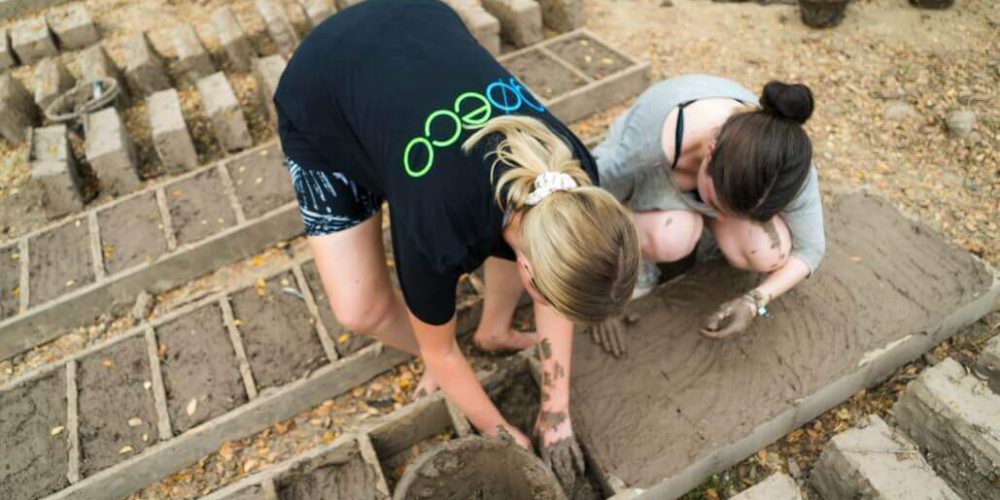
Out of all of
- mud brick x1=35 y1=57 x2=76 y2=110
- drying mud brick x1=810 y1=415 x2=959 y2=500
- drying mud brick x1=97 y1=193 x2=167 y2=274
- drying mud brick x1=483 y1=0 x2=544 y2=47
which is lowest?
drying mud brick x1=810 y1=415 x2=959 y2=500

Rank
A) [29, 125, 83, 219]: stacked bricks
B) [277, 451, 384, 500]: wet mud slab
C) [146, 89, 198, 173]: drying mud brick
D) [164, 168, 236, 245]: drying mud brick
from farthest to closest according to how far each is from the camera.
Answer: [146, 89, 198, 173]: drying mud brick
[29, 125, 83, 219]: stacked bricks
[164, 168, 236, 245]: drying mud brick
[277, 451, 384, 500]: wet mud slab

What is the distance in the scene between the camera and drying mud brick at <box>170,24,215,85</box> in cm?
420

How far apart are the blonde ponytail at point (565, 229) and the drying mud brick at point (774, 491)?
711 mm

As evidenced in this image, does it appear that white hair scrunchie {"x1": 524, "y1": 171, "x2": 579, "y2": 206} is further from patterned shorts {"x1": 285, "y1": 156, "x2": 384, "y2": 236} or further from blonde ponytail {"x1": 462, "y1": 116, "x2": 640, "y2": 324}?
patterned shorts {"x1": 285, "y1": 156, "x2": 384, "y2": 236}

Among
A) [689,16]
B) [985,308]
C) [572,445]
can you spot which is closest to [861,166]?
[985,308]

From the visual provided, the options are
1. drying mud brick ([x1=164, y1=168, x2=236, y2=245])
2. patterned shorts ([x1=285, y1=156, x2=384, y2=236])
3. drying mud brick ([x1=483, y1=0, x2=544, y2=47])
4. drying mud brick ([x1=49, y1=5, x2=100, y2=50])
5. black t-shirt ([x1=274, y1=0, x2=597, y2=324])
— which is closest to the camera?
black t-shirt ([x1=274, y1=0, x2=597, y2=324])

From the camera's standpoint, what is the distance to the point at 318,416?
252cm

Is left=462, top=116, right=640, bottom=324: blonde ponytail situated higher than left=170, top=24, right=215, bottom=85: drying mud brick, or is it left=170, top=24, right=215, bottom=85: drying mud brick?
left=462, top=116, right=640, bottom=324: blonde ponytail

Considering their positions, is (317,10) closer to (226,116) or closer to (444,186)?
(226,116)

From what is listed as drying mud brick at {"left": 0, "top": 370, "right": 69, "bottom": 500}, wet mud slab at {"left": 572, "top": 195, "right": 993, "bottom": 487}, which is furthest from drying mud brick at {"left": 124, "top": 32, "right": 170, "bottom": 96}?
wet mud slab at {"left": 572, "top": 195, "right": 993, "bottom": 487}

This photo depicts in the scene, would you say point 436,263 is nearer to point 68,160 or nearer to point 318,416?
point 318,416

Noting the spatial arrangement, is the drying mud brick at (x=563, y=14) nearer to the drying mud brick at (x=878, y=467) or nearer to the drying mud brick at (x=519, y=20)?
the drying mud brick at (x=519, y=20)

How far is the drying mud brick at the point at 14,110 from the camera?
383 centimetres

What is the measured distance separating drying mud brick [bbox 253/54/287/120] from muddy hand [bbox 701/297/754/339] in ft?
8.49
